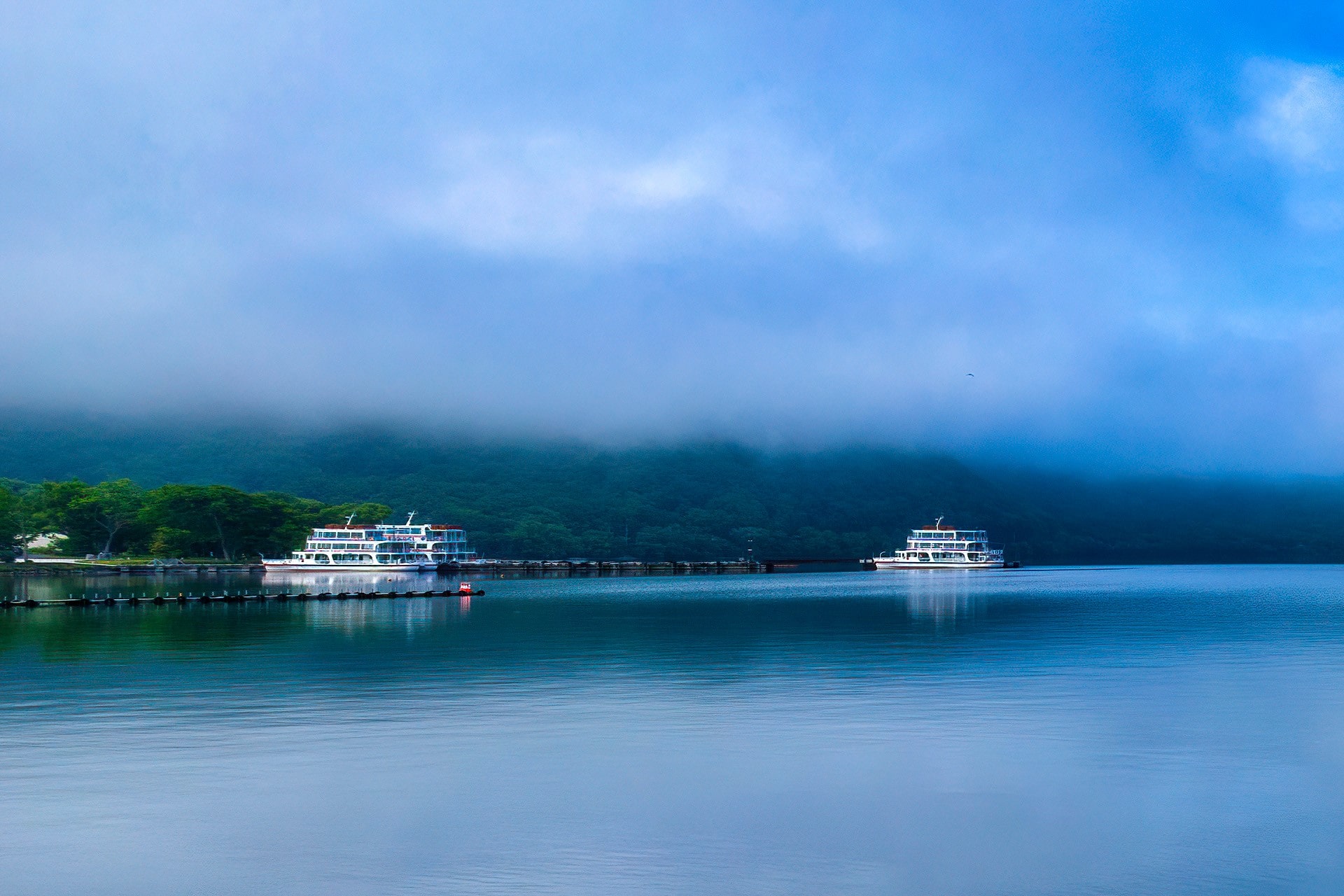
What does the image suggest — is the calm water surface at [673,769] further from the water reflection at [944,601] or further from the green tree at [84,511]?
the green tree at [84,511]

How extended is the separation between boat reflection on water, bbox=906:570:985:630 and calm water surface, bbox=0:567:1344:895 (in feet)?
77.1

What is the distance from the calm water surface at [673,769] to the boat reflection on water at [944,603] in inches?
925

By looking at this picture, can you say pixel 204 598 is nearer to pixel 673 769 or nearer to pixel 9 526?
pixel 673 769

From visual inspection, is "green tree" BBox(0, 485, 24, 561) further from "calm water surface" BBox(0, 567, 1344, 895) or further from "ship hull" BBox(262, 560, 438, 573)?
"calm water surface" BBox(0, 567, 1344, 895)

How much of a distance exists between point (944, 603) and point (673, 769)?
3329 inches

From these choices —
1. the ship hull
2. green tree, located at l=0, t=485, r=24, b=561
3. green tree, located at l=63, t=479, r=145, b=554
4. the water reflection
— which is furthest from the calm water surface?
green tree, located at l=63, t=479, r=145, b=554

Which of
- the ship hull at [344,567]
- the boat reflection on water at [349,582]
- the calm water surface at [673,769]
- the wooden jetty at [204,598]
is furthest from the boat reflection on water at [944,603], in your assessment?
the ship hull at [344,567]

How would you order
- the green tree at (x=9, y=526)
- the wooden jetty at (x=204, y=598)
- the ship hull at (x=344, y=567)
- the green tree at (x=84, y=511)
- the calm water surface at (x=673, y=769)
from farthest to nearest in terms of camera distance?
the green tree at (x=84, y=511), the ship hull at (x=344, y=567), the green tree at (x=9, y=526), the wooden jetty at (x=204, y=598), the calm water surface at (x=673, y=769)

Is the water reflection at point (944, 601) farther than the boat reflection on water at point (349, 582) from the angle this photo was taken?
No

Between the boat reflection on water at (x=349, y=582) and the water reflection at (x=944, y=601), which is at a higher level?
the boat reflection on water at (x=349, y=582)

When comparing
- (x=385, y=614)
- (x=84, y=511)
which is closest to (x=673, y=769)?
(x=385, y=614)

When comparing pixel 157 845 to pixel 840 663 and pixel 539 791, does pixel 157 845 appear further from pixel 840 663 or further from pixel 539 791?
pixel 840 663

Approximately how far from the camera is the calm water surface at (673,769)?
1964cm

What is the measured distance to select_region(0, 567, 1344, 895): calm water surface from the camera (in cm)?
1964
